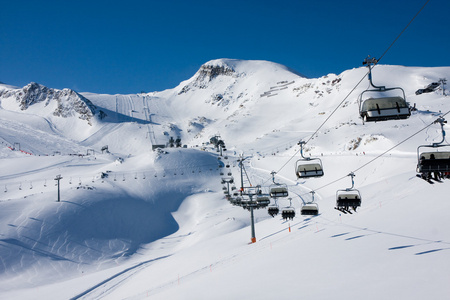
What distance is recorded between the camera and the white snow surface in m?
12.2

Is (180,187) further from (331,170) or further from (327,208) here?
(327,208)

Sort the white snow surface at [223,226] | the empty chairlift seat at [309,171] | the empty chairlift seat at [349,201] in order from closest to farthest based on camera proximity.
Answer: the white snow surface at [223,226], the empty chairlift seat at [309,171], the empty chairlift seat at [349,201]

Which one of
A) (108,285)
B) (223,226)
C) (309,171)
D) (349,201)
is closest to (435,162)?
(309,171)

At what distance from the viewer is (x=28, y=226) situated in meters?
36.3

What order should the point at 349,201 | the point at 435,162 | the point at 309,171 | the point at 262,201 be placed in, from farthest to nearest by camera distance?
the point at 262,201
the point at 349,201
the point at 309,171
the point at 435,162

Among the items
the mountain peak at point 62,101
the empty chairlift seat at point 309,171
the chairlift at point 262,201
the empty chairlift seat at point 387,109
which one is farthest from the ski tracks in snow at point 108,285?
the mountain peak at point 62,101

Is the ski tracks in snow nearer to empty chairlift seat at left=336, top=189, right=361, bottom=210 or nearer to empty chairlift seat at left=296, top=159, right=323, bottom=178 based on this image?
empty chairlift seat at left=296, top=159, right=323, bottom=178

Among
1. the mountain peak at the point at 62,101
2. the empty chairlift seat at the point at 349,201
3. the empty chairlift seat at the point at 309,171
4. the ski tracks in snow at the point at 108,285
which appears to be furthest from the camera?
the mountain peak at the point at 62,101

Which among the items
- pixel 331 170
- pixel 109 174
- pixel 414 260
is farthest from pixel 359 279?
pixel 109 174

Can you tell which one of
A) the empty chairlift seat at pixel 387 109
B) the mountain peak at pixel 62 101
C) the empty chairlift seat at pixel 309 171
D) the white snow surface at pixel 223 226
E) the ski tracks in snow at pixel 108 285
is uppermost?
the mountain peak at pixel 62 101

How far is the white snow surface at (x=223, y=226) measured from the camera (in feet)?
40.0

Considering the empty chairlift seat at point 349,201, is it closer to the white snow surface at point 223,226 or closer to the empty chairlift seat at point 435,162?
the white snow surface at point 223,226

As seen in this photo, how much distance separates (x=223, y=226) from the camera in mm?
39531

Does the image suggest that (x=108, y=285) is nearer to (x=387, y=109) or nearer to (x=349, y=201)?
(x=349, y=201)
